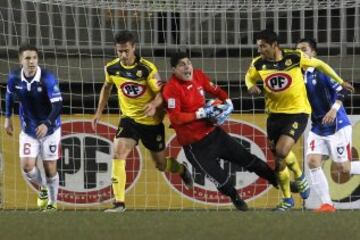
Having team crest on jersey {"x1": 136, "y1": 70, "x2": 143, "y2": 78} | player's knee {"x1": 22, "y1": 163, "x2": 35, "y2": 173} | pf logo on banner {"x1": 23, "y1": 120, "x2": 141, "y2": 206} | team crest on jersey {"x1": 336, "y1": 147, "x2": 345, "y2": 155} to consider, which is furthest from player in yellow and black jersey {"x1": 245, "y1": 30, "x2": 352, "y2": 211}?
pf logo on banner {"x1": 23, "y1": 120, "x2": 141, "y2": 206}

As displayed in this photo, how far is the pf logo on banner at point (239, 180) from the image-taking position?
13828 millimetres

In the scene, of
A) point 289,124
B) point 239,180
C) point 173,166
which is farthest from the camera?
point 239,180

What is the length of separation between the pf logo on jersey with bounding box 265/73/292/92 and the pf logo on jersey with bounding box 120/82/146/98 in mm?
1340

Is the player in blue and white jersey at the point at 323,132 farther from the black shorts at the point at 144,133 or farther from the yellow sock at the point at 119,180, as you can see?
the yellow sock at the point at 119,180

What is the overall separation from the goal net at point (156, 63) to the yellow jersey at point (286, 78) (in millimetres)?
1959

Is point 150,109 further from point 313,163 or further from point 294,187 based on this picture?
point 313,163

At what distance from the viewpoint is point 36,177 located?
11773 millimetres

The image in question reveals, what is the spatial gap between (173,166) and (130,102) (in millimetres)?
1027

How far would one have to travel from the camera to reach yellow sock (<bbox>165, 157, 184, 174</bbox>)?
39.1 feet

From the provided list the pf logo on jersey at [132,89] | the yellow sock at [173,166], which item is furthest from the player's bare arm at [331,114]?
the pf logo on jersey at [132,89]

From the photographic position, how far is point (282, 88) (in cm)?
1090

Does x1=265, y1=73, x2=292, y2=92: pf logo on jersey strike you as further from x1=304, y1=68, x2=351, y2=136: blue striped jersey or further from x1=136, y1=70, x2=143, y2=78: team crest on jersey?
x1=136, y1=70, x2=143, y2=78: team crest on jersey

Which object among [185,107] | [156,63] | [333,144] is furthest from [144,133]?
[156,63]

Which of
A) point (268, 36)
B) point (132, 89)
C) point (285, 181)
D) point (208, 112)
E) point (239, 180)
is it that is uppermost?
point (268, 36)
